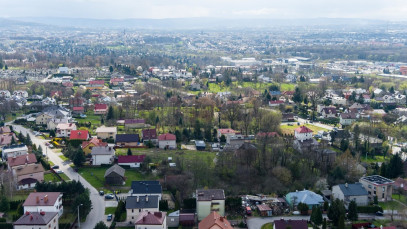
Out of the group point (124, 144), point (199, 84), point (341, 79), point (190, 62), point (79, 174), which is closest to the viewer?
point (79, 174)

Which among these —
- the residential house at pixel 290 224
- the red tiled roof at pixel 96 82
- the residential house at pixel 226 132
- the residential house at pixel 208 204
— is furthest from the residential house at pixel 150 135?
the red tiled roof at pixel 96 82

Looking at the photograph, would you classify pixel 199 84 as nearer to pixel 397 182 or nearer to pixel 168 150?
pixel 168 150

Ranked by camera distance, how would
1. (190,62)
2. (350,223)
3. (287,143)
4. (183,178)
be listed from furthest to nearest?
(190,62), (287,143), (183,178), (350,223)

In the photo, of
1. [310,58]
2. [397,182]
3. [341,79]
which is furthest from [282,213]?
[310,58]

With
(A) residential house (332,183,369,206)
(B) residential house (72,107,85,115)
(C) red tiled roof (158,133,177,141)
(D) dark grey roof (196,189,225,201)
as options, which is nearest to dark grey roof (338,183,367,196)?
(A) residential house (332,183,369,206)

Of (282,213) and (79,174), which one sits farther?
(79,174)

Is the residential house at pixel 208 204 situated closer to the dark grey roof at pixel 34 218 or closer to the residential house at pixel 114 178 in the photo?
Result: the residential house at pixel 114 178

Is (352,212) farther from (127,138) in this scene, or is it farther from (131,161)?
(127,138)
